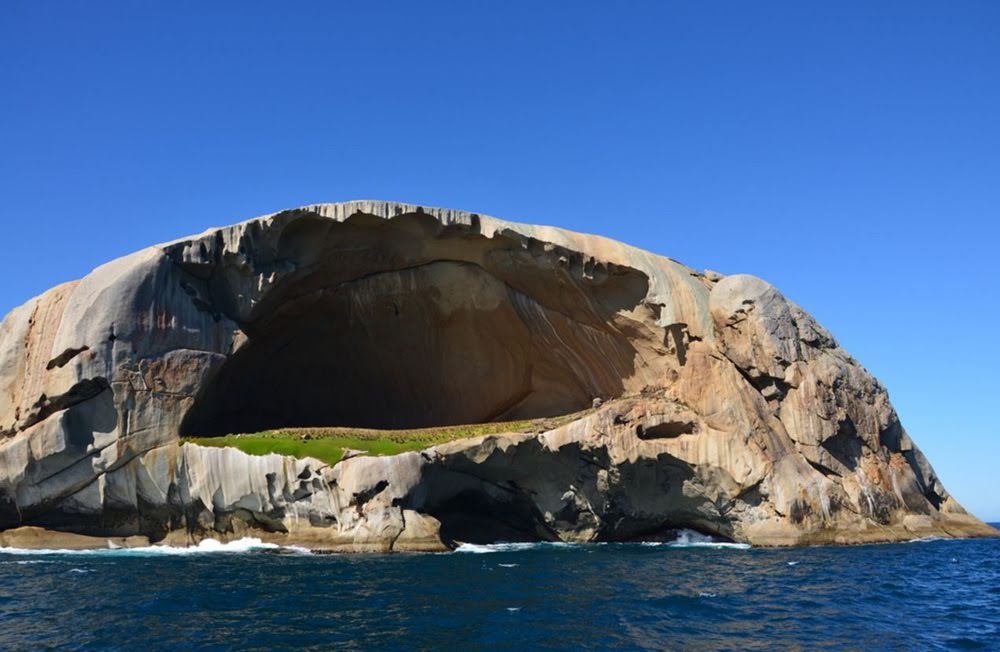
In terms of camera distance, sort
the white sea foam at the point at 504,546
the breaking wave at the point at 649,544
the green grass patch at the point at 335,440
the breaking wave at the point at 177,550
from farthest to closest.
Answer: the breaking wave at the point at 649,544
the green grass patch at the point at 335,440
the white sea foam at the point at 504,546
the breaking wave at the point at 177,550

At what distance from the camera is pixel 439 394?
4697cm

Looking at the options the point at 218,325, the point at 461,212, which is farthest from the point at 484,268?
the point at 218,325

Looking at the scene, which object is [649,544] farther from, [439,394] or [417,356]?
[417,356]

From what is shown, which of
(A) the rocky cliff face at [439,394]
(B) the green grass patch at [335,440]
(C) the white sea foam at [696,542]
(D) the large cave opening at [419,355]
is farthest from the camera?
(D) the large cave opening at [419,355]

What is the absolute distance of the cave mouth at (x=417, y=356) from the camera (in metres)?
42.3

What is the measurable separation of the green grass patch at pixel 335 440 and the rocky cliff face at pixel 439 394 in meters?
0.79

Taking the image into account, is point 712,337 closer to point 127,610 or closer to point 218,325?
point 218,325

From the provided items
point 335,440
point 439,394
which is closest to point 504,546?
point 335,440

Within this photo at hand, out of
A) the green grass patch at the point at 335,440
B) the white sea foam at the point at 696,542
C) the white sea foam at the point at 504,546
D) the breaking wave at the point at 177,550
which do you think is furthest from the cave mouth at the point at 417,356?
the white sea foam at the point at 504,546

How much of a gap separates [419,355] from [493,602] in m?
26.0

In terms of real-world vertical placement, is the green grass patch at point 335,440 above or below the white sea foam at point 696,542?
above

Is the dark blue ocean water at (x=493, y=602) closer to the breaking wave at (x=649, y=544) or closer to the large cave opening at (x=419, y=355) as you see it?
the breaking wave at (x=649, y=544)

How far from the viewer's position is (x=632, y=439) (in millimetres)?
37750

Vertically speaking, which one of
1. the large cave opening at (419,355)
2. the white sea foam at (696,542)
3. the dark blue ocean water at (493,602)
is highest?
the large cave opening at (419,355)
